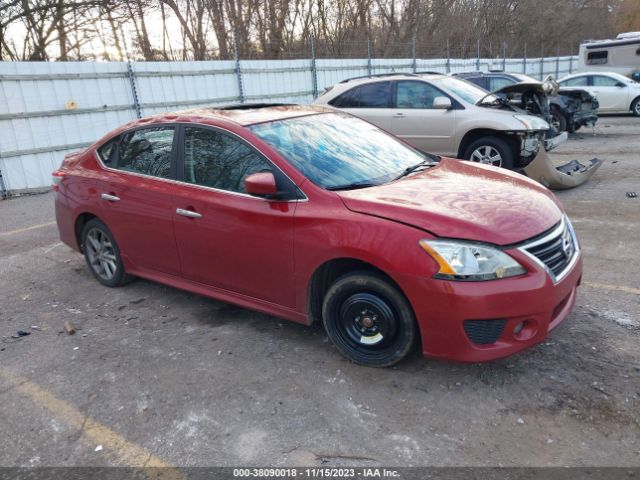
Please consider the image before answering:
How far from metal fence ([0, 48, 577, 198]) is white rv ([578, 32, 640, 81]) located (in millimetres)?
12387

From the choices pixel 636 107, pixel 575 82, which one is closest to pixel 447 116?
pixel 575 82

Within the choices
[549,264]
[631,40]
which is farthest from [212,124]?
[631,40]

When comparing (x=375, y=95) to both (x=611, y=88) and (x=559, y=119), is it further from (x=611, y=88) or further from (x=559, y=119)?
(x=611, y=88)

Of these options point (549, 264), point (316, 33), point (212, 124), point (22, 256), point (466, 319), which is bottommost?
point (22, 256)

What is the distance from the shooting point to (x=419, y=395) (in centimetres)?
303

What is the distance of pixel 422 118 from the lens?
27.9 feet

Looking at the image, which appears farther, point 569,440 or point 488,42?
point 488,42

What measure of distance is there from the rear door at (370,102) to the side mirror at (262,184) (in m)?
5.75

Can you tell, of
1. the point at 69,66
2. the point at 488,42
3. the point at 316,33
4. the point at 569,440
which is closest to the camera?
the point at 569,440

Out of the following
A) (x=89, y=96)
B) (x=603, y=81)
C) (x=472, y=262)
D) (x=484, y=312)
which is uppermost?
(x=89, y=96)

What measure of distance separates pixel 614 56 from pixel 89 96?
60.7 feet

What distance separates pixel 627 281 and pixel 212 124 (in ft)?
11.9

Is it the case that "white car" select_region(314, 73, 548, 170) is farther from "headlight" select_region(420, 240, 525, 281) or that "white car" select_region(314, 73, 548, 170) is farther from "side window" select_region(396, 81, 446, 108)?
"headlight" select_region(420, 240, 525, 281)

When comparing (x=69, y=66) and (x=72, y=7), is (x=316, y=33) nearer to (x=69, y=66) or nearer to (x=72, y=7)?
(x=72, y=7)
